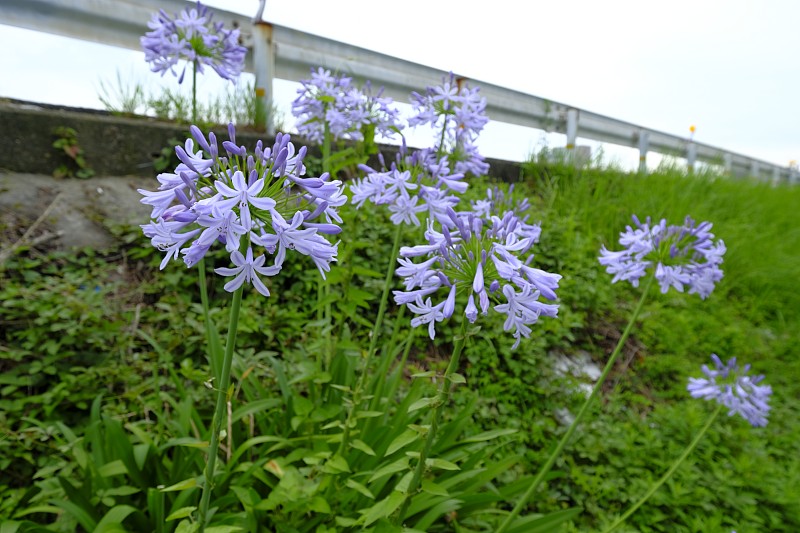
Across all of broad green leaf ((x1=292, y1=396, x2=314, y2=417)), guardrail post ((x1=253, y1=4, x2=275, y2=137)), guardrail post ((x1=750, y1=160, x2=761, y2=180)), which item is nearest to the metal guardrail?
guardrail post ((x1=253, y1=4, x2=275, y2=137))

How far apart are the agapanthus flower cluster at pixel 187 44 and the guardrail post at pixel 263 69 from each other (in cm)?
169

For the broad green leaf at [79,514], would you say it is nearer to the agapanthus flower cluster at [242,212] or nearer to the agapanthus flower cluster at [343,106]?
the agapanthus flower cluster at [242,212]

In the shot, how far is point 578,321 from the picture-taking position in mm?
3535

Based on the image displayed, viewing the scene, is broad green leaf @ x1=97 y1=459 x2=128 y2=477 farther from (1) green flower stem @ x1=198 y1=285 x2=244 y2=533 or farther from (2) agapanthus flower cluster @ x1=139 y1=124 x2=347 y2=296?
(2) agapanthus flower cluster @ x1=139 y1=124 x2=347 y2=296

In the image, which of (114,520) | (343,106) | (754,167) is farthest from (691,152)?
(114,520)

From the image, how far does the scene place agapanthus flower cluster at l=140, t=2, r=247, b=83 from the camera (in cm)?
245

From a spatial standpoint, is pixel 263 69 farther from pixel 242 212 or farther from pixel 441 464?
pixel 441 464

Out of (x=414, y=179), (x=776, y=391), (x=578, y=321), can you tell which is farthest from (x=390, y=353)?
(x=776, y=391)

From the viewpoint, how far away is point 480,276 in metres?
1.24

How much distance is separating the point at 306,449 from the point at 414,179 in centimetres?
121

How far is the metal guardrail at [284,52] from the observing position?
11.7ft

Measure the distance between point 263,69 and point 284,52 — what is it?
11.8 inches

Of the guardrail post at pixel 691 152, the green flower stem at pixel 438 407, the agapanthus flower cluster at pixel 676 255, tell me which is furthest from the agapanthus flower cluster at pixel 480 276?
the guardrail post at pixel 691 152

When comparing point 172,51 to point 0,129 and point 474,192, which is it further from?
point 474,192
